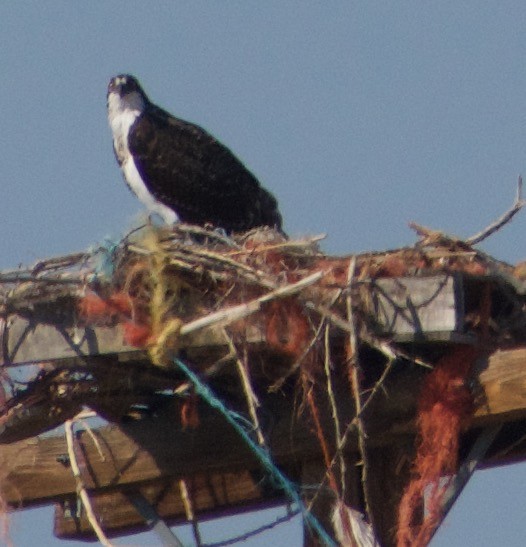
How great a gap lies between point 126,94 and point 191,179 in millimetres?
1102

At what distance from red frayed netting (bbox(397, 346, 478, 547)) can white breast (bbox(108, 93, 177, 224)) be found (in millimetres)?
3371

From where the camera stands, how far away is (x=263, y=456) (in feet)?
16.6

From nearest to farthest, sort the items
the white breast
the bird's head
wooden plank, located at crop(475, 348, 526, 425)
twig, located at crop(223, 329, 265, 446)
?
twig, located at crop(223, 329, 265, 446) → wooden plank, located at crop(475, 348, 526, 425) → the white breast → the bird's head

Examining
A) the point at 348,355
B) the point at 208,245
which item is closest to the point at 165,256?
the point at 208,245

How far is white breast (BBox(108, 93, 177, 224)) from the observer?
8.59 meters

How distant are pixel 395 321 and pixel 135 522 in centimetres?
154

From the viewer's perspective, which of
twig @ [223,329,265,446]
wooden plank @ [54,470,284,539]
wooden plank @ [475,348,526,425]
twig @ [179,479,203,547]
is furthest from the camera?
wooden plank @ [54,470,284,539]

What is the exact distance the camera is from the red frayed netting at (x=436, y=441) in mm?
4973

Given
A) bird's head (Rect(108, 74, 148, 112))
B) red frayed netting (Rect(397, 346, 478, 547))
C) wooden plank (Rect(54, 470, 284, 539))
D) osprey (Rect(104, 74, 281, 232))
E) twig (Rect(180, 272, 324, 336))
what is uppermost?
bird's head (Rect(108, 74, 148, 112))

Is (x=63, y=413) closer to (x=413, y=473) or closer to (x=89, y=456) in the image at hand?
(x=89, y=456)

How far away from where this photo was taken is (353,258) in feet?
17.0

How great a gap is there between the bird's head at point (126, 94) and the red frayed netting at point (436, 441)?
174 inches

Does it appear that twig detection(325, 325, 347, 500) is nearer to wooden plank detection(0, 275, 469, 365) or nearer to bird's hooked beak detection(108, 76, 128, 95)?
wooden plank detection(0, 275, 469, 365)

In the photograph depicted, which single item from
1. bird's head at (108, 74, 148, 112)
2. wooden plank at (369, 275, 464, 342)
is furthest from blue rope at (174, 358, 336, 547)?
bird's head at (108, 74, 148, 112)
